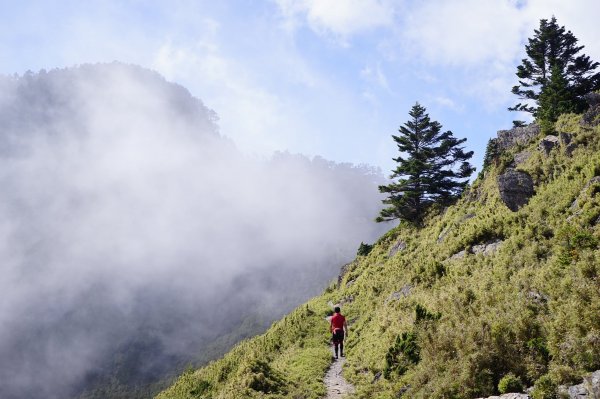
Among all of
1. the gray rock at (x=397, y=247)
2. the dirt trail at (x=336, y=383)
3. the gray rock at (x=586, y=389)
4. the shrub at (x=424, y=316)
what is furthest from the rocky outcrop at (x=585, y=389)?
the gray rock at (x=397, y=247)

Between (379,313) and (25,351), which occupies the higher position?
(25,351)

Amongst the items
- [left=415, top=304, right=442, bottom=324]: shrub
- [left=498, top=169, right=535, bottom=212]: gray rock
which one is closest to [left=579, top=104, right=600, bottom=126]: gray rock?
[left=498, top=169, right=535, bottom=212]: gray rock

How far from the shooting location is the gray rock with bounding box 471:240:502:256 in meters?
20.4

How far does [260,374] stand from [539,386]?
10.7m

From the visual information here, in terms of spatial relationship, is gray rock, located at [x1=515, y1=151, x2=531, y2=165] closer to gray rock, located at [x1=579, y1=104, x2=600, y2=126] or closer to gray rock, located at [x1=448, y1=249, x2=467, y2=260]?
gray rock, located at [x1=579, y1=104, x2=600, y2=126]

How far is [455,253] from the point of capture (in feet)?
77.5

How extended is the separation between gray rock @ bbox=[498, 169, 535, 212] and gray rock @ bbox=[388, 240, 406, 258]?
484 inches

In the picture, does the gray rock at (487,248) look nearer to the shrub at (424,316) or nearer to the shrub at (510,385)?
the shrub at (424,316)

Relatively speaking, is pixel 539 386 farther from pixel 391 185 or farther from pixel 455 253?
pixel 391 185

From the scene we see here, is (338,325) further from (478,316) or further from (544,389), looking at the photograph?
(544,389)

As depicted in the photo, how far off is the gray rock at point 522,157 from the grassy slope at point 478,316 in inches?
39.5

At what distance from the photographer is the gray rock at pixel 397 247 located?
117 ft

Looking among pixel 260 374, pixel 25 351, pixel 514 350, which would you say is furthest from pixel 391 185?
pixel 25 351

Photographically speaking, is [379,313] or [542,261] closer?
[542,261]
